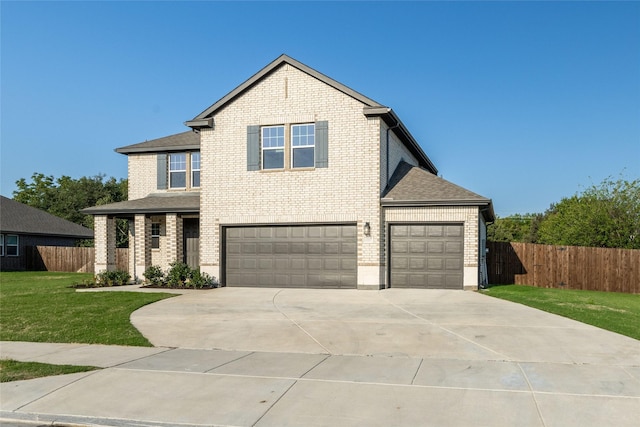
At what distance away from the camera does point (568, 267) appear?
24.7 m

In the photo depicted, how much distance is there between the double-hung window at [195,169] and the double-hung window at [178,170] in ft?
1.16

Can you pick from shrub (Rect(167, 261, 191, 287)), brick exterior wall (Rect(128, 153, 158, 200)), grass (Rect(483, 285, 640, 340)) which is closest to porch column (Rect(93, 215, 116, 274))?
brick exterior wall (Rect(128, 153, 158, 200))

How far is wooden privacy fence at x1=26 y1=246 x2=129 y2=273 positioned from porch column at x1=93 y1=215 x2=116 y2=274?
10510 millimetres

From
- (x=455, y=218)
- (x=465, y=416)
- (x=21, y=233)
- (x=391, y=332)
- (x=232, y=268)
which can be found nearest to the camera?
(x=465, y=416)

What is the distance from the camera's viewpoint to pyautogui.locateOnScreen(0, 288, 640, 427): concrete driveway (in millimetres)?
6059

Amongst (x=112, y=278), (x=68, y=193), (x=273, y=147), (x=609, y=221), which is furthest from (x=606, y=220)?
(x=68, y=193)

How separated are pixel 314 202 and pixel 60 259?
75.3 ft

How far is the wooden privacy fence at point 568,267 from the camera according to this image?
24.5 metres

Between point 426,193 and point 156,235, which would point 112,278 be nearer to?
point 156,235

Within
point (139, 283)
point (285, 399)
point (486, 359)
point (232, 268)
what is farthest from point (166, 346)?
point (139, 283)

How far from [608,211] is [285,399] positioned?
30747mm

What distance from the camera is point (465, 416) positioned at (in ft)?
19.4

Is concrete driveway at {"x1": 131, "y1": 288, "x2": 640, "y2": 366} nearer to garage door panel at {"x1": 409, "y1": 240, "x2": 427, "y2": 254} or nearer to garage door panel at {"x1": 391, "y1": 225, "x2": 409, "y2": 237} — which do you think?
garage door panel at {"x1": 409, "y1": 240, "x2": 427, "y2": 254}

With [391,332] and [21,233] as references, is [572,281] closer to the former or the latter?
[391,332]
